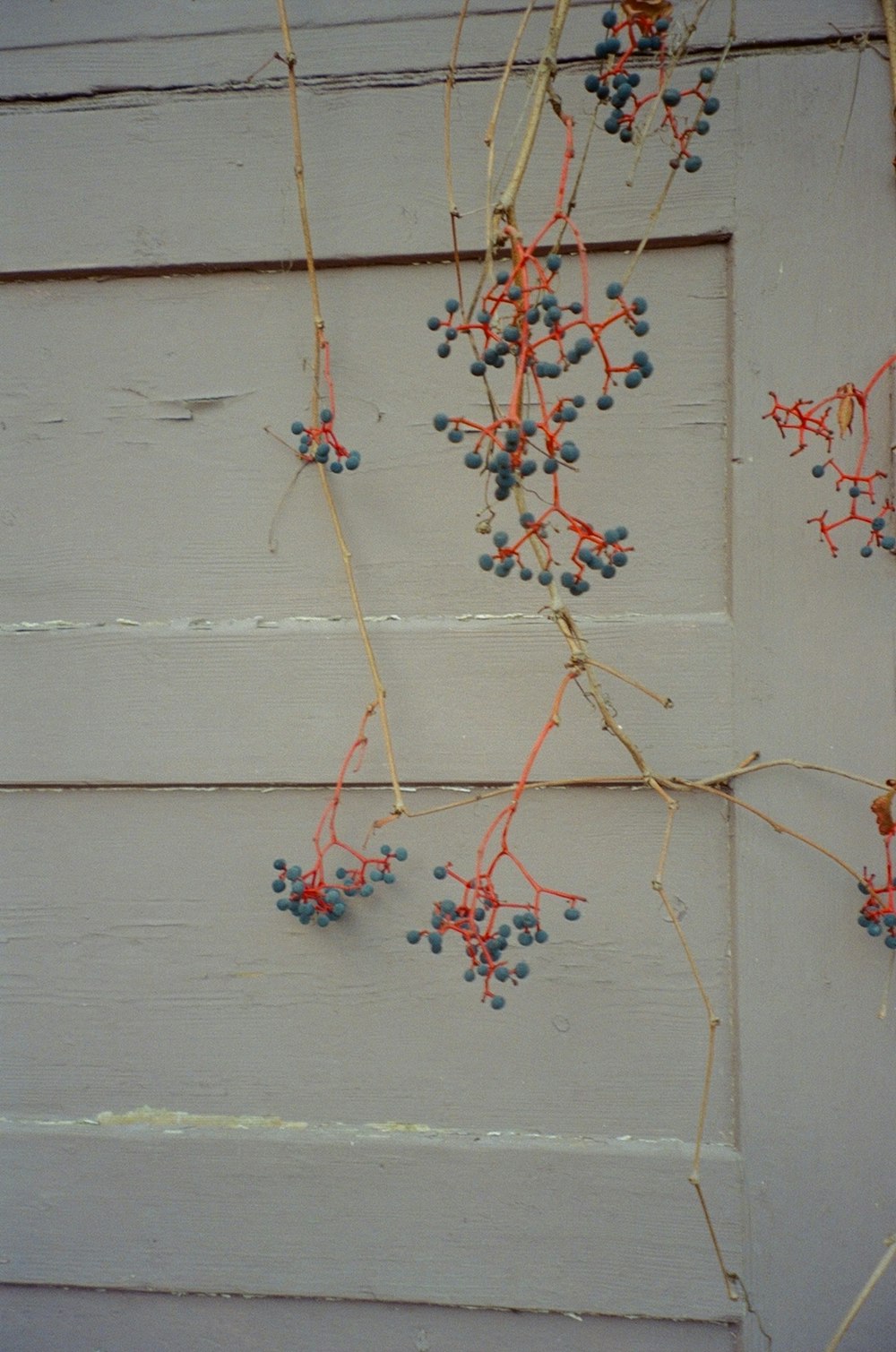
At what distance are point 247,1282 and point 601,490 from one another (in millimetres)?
896

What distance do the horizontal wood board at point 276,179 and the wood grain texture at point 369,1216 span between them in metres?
0.90

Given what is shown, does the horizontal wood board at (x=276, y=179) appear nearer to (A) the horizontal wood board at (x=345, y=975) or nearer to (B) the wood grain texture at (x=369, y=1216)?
(A) the horizontal wood board at (x=345, y=975)

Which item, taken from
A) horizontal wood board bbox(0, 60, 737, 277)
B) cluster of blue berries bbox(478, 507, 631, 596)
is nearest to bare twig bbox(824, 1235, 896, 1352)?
cluster of blue berries bbox(478, 507, 631, 596)

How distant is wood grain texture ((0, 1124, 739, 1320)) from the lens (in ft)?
3.32

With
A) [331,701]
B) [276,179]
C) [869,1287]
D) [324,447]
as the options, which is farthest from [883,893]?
[276,179]

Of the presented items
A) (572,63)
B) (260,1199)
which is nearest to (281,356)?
(572,63)

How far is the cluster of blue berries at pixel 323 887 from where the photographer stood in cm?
95

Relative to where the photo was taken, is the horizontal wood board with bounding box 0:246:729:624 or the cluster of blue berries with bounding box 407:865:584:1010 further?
the horizontal wood board with bounding box 0:246:729:624

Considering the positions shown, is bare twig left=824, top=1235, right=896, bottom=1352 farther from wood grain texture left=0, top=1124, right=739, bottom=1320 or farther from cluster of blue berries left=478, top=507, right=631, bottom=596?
cluster of blue berries left=478, top=507, right=631, bottom=596

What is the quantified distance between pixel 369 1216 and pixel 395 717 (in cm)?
52

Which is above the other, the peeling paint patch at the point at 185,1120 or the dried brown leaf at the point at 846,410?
the dried brown leaf at the point at 846,410

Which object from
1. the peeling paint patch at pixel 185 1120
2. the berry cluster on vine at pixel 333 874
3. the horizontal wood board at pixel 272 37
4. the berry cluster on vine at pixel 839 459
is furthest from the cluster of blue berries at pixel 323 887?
the horizontal wood board at pixel 272 37

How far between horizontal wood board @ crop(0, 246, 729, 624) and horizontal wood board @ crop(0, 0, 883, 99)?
196mm

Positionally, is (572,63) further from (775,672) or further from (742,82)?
(775,672)
